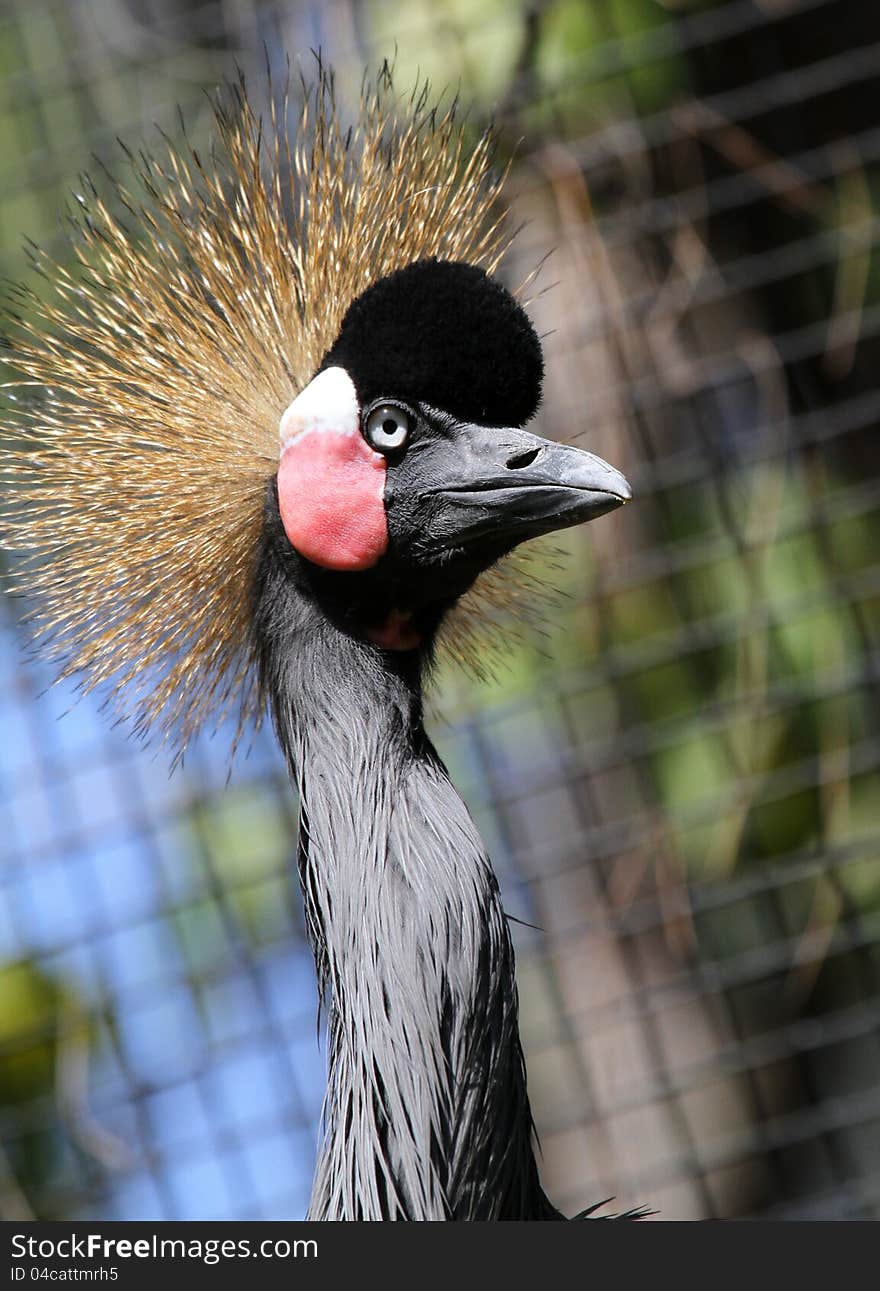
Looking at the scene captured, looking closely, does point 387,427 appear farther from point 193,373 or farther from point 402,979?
point 402,979

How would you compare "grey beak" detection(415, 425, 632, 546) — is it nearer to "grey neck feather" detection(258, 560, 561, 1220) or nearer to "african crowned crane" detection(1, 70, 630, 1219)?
"african crowned crane" detection(1, 70, 630, 1219)

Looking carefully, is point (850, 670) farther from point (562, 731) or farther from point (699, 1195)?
point (699, 1195)

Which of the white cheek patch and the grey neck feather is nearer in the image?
the grey neck feather

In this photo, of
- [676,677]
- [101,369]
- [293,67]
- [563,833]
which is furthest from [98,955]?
[293,67]

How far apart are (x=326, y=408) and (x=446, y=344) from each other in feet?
0.33

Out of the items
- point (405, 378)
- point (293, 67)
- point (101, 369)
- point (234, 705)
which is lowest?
point (234, 705)

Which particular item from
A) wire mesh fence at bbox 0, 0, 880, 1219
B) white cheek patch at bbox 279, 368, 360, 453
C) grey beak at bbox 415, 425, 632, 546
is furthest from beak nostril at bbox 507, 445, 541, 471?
wire mesh fence at bbox 0, 0, 880, 1219

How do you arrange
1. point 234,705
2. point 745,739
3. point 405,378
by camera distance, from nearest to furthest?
1. point 405,378
2. point 234,705
3. point 745,739

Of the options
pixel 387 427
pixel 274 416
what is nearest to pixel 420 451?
pixel 387 427

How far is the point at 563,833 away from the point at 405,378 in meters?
1.09

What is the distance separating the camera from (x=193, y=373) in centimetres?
123

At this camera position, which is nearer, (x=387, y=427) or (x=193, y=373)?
(x=387, y=427)

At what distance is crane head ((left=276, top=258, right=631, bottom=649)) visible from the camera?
1048mm

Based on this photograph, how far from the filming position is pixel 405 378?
42.1 inches
